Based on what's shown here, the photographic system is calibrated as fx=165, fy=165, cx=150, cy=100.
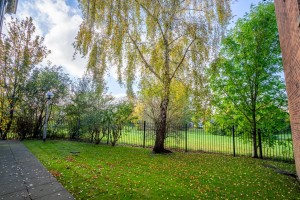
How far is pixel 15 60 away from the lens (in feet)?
36.2

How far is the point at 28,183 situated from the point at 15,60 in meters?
10.6

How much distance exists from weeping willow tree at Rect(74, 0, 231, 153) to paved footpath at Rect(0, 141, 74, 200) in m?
4.15

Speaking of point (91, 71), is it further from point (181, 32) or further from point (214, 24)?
point (214, 24)

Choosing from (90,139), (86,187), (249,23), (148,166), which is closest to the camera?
(86,187)

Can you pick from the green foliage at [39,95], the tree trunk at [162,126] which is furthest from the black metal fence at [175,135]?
the tree trunk at [162,126]

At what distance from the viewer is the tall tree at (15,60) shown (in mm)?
10547

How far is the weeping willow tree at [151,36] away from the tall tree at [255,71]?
1.86 m

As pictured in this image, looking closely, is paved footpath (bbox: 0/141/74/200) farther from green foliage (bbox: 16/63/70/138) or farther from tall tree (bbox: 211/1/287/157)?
tall tree (bbox: 211/1/287/157)

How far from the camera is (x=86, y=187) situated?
3623 mm

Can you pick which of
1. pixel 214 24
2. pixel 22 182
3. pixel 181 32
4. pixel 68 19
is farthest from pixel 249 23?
pixel 22 182

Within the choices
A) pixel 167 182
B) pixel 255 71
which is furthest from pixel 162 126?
pixel 255 71

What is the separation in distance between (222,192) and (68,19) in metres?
9.33

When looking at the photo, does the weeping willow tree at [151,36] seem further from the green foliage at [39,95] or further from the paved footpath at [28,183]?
the green foliage at [39,95]

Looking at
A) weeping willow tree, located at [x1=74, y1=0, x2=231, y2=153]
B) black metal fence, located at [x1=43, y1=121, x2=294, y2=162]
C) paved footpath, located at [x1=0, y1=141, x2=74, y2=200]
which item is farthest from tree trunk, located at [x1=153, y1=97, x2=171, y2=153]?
paved footpath, located at [x1=0, y1=141, x2=74, y2=200]
